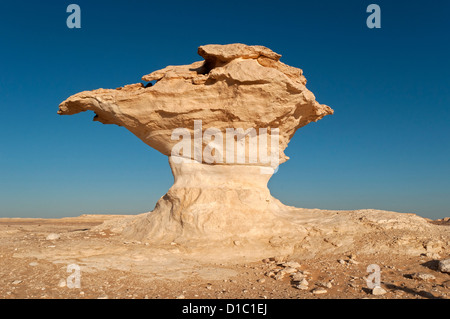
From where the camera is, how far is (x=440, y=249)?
7.32 meters

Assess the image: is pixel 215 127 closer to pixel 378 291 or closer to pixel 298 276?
pixel 298 276

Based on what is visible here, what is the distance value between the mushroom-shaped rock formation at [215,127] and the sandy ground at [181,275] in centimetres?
145

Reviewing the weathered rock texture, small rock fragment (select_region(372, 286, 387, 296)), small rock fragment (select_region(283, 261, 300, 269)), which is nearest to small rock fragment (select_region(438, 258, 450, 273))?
the weathered rock texture

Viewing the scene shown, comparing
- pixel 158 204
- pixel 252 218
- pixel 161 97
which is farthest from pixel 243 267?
pixel 161 97

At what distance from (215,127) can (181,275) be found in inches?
196

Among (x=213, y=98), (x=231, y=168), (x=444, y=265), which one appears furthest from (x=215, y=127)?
(x=444, y=265)

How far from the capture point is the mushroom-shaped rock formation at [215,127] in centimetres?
909

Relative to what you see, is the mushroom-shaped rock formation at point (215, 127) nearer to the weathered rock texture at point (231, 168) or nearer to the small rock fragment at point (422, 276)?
the weathered rock texture at point (231, 168)

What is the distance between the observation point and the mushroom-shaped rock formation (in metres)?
9.09

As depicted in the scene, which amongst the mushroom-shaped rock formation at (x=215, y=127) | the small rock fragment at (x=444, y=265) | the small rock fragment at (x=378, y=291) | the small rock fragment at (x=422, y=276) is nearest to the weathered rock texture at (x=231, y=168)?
the mushroom-shaped rock formation at (x=215, y=127)

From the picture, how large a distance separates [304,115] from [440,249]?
5.70 metres

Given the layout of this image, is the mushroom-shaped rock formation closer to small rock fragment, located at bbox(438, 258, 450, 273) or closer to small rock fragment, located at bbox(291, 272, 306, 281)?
small rock fragment, located at bbox(291, 272, 306, 281)

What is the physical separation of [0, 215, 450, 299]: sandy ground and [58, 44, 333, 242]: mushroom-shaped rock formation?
145 cm
